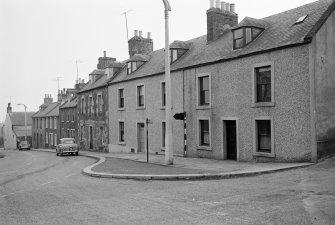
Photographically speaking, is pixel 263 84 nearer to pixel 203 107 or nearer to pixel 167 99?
pixel 203 107

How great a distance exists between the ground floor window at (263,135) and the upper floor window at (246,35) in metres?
4.54

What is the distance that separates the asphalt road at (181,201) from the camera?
23.7 feet

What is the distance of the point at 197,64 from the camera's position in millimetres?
20484

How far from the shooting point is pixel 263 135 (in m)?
16.8

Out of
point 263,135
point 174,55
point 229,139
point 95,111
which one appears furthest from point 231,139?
point 95,111

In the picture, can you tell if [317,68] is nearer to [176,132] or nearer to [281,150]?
[281,150]

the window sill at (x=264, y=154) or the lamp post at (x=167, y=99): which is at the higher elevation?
the lamp post at (x=167, y=99)

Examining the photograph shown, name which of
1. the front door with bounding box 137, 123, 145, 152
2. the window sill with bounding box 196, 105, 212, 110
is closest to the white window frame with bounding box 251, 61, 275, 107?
the window sill with bounding box 196, 105, 212, 110

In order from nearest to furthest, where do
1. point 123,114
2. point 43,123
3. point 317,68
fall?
1. point 317,68
2. point 123,114
3. point 43,123

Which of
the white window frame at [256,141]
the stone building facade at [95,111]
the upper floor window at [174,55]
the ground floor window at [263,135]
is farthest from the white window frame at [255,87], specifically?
the stone building facade at [95,111]

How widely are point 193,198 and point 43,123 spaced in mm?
53223

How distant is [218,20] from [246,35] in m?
5.20

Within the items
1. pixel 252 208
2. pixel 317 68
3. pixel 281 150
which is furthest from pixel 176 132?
pixel 252 208

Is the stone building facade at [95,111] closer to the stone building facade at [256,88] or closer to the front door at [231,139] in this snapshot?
the stone building facade at [256,88]
